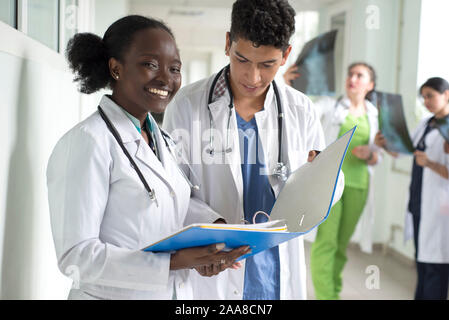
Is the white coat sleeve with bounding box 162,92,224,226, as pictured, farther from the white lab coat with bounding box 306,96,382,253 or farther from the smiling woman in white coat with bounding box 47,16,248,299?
the white lab coat with bounding box 306,96,382,253

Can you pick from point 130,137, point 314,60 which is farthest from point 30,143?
point 314,60

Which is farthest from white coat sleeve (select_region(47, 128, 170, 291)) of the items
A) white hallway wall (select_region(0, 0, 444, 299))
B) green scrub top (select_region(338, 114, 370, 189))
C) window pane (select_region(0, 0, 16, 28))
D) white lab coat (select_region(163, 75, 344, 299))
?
green scrub top (select_region(338, 114, 370, 189))

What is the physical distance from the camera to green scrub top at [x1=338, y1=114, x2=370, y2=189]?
8.16 feet

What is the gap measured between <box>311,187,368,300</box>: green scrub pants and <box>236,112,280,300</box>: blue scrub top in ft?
4.16

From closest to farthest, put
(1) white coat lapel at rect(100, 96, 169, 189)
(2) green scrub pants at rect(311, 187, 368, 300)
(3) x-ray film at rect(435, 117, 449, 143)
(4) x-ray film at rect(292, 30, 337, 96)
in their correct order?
(1) white coat lapel at rect(100, 96, 169, 189) → (3) x-ray film at rect(435, 117, 449, 143) → (4) x-ray film at rect(292, 30, 337, 96) → (2) green scrub pants at rect(311, 187, 368, 300)

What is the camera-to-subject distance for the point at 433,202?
7.32 feet

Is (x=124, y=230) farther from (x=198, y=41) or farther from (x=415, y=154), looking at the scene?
(x=415, y=154)

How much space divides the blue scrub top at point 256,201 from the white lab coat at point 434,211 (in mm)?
1311

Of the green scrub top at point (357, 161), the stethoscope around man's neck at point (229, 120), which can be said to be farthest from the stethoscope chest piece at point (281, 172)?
the green scrub top at point (357, 161)

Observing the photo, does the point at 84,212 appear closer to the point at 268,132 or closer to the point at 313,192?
the point at 313,192

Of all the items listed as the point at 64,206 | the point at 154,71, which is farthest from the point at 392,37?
the point at 64,206

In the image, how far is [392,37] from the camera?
3238mm

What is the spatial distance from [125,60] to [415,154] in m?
1.88

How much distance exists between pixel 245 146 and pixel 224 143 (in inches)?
2.4
